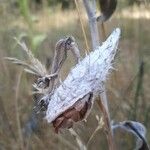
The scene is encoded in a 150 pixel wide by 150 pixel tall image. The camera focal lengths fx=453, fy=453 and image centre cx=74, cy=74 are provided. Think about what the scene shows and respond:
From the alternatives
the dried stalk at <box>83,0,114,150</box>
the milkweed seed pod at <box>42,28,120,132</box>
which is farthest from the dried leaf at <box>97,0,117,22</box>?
the milkweed seed pod at <box>42,28,120,132</box>

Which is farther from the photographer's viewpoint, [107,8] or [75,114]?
[107,8]

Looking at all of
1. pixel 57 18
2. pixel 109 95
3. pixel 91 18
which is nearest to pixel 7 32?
pixel 109 95

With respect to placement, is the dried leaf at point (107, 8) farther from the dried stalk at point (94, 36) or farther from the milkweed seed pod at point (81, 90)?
the milkweed seed pod at point (81, 90)

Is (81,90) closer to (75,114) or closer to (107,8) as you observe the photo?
(75,114)

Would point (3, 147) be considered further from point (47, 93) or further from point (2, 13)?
point (2, 13)

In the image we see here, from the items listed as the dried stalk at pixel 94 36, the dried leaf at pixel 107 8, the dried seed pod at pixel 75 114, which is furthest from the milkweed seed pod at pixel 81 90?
the dried leaf at pixel 107 8

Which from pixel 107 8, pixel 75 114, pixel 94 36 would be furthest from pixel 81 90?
pixel 107 8

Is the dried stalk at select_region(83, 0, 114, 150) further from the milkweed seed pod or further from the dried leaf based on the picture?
the milkweed seed pod
